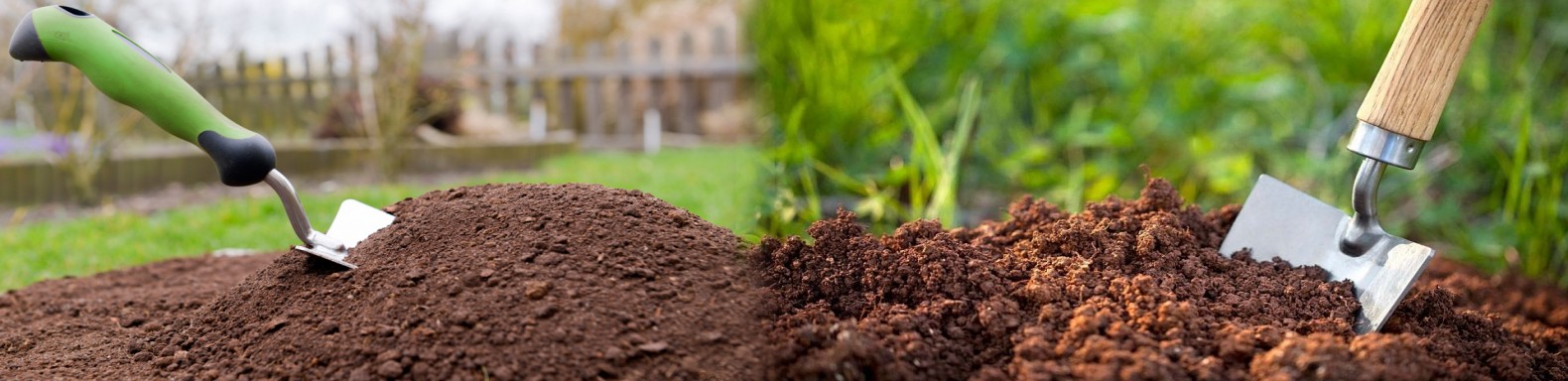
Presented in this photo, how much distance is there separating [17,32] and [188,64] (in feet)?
11.7

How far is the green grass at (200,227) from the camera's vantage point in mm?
2170

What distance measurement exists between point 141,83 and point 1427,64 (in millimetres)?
1703

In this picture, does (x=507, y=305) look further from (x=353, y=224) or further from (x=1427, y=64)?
(x=1427, y=64)

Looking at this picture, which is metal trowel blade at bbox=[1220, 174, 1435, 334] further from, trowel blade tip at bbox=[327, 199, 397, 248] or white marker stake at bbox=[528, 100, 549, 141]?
white marker stake at bbox=[528, 100, 549, 141]

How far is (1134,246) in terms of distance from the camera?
4.36ft

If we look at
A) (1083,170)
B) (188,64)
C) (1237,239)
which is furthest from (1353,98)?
(188,64)

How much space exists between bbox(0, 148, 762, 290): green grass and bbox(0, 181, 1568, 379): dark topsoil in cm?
39

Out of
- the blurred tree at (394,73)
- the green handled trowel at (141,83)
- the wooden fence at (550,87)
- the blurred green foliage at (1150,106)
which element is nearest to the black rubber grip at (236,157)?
the green handled trowel at (141,83)

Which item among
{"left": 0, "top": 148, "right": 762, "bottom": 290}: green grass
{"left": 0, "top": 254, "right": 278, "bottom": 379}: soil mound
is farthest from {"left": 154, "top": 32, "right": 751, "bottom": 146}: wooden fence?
{"left": 0, "top": 254, "right": 278, "bottom": 379}: soil mound

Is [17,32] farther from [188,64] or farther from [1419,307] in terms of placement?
[188,64]

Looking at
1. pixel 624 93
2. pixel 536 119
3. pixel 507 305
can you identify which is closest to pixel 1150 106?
pixel 507 305

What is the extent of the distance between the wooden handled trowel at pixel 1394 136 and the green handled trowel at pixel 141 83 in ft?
4.48

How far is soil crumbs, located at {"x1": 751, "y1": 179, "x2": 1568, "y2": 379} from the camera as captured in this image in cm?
100

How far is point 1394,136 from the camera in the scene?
1.35 m
